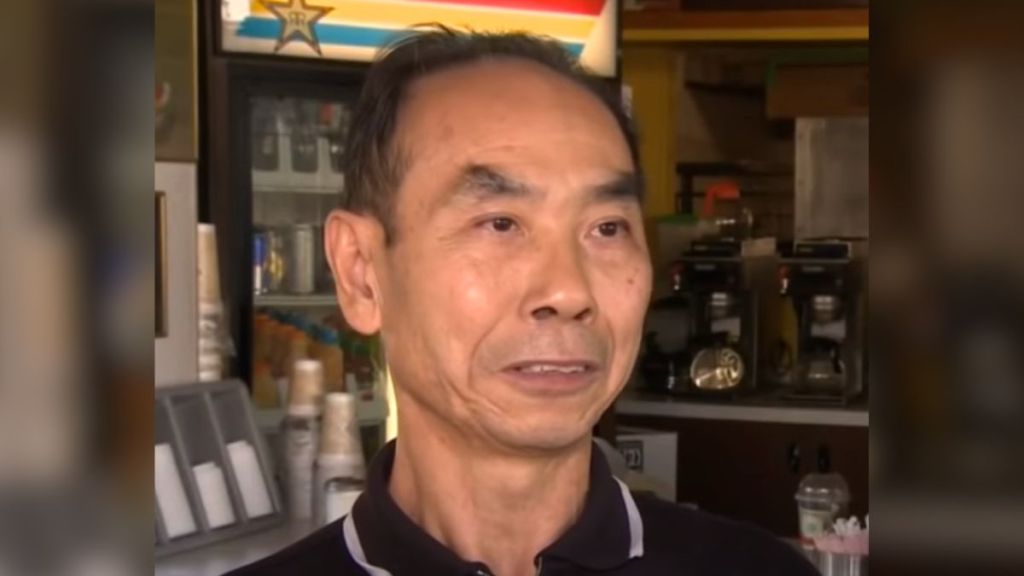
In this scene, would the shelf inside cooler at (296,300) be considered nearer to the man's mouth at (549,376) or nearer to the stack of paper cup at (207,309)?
the stack of paper cup at (207,309)

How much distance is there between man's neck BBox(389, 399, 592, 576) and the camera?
2.58 feet

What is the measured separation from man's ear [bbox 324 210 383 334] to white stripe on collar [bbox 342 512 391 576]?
0.13 metres

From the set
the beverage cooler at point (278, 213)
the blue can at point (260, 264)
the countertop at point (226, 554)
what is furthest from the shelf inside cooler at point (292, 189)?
the countertop at point (226, 554)

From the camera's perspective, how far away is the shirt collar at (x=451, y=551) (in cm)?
81

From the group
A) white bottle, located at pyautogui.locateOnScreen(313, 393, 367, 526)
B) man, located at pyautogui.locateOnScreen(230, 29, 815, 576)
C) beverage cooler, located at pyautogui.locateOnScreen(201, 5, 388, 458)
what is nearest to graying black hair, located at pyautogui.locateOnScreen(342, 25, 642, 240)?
man, located at pyautogui.locateOnScreen(230, 29, 815, 576)

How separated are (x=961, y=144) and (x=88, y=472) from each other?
23 cm

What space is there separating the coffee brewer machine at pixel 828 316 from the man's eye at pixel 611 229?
306 centimetres

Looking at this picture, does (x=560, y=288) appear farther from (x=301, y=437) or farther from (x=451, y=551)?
(x=301, y=437)

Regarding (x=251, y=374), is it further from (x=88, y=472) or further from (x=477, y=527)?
(x=88, y=472)

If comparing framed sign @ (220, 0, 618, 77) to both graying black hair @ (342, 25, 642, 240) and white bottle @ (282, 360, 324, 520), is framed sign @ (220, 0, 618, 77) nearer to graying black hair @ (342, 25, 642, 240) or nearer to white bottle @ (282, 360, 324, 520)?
white bottle @ (282, 360, 324, 520)

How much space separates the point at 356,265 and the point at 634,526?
23 centimetres

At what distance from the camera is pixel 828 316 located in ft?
12.2

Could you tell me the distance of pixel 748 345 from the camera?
3.94 meters

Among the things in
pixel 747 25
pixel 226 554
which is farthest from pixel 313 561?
pixel 747 25
